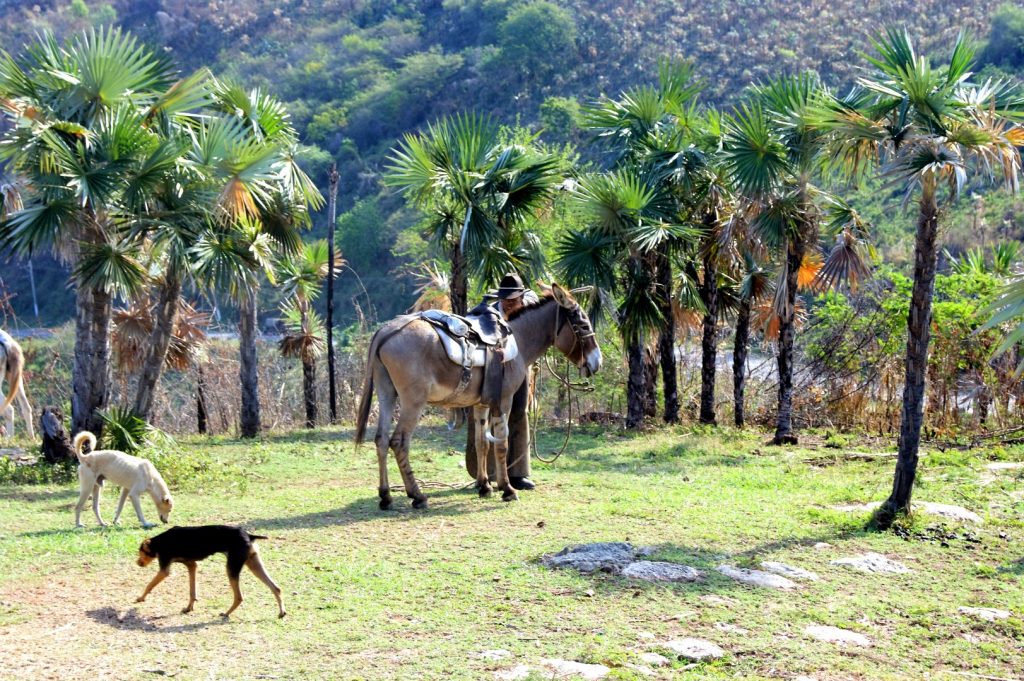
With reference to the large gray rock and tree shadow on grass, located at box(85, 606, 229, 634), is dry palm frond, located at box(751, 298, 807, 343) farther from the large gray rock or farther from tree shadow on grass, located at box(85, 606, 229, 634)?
tree shadow on grass, located at box(85, 606, 229, 634)

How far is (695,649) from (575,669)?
3.23 feet

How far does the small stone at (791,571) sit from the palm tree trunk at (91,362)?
9254 mm

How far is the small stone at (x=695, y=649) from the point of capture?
7281 mm

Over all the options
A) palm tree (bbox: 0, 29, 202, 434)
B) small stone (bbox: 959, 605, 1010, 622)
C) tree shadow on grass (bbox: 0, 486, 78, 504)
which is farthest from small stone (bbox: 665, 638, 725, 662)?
palm tree (bbox: 0, 29, 202, 434)

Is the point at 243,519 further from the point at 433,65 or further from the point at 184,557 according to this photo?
the point at 433,65

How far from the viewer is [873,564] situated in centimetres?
965

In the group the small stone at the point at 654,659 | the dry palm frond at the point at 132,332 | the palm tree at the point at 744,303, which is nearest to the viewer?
the small stone at the point at 654,659

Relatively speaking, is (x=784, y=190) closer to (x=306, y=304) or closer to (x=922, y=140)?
(x=922, y=140)

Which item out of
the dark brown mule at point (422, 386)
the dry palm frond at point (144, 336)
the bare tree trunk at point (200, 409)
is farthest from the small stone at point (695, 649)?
the bare tree trunk at point (200, 409)

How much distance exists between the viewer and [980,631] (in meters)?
8.08

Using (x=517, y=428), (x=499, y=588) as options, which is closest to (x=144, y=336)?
(x=517, y=428)

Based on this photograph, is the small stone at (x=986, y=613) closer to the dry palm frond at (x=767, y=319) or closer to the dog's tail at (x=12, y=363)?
the dry palm frond at (x=767, y=319)

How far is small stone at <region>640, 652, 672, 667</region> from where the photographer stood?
710 centimetres

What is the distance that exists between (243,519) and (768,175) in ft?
32.9
